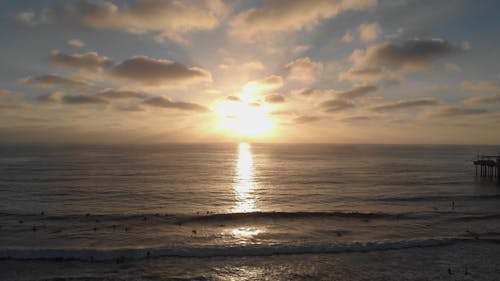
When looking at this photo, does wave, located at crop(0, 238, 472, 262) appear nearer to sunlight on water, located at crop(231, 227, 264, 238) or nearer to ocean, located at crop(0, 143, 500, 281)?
ocean, located at crop(0, 143, 500, 281)

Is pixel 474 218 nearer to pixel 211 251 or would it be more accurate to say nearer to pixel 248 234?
pixel 248 234

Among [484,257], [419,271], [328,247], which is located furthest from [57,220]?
[484,257]

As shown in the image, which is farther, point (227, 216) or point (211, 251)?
point (227, 216)

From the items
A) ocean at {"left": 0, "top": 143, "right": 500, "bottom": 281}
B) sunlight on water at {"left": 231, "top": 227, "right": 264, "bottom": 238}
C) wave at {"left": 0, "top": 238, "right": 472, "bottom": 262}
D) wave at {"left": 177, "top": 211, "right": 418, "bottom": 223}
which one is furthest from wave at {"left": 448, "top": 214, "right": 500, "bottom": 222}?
sunlight on water at {"left": 231, "top": 227, "right": 264, "bottom": 238}

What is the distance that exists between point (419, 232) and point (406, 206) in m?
10.4

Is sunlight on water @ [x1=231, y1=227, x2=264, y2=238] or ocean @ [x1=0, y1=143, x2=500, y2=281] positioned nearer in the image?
ocean @ [x1=0, y1=143, x2=500, y2=281]

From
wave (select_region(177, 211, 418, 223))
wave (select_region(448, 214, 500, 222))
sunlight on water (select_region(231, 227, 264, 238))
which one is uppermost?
wave (select_region(448, 214, 500, 222))

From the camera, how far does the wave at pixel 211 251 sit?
61.7ft

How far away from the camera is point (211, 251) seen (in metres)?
19.9

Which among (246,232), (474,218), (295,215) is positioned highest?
(474,218)

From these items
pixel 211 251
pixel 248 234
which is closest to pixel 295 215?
pixel 248 234

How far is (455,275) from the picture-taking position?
54.4ft

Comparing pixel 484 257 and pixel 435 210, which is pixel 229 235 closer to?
pixel 484 257

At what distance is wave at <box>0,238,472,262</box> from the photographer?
18797 mm
